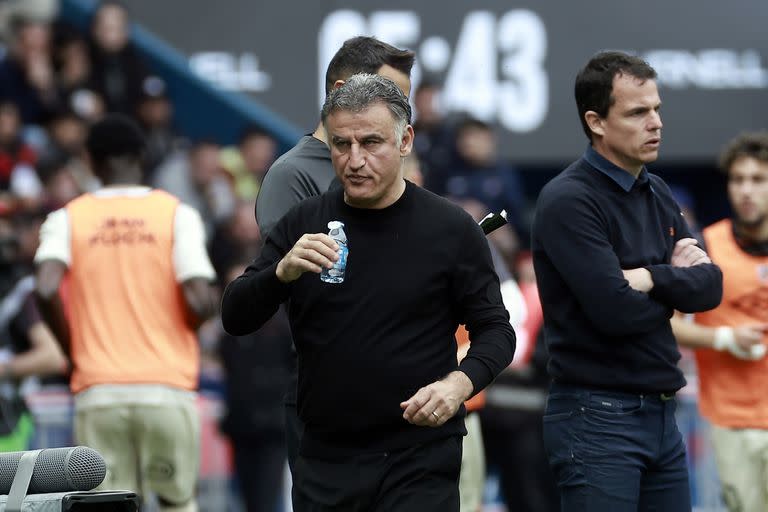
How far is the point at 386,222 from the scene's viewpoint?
5.09m

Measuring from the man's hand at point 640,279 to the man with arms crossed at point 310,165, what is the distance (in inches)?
43.1

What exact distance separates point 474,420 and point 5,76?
8423mm

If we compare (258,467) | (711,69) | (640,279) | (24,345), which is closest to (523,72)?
(711,69)

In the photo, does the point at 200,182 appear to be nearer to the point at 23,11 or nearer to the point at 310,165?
the point at 23,11

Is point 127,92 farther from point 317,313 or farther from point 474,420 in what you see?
point 317,313

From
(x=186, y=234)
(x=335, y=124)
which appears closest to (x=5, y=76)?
(x=186, y=234)

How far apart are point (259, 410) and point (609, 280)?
5.54 m

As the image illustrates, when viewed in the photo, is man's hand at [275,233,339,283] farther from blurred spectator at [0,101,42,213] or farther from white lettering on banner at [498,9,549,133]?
white lettering on banner at [498,9,549,133]

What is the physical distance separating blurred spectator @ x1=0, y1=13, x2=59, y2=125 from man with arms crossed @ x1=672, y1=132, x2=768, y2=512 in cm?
810

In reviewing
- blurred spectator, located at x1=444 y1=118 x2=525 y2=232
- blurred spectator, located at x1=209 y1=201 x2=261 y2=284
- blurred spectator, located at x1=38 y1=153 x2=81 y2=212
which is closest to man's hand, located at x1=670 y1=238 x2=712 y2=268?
blurred spectator, located at x1=209 y1=201 x2=261 y2=284

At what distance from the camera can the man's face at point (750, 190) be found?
7887 mm

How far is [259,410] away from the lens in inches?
428

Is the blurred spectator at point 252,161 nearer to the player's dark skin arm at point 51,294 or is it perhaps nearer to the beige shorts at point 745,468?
the player's dark skin arm at point 51,294

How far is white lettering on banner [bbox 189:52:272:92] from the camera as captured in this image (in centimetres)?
1577
